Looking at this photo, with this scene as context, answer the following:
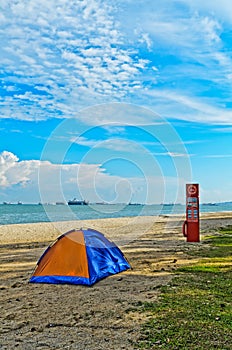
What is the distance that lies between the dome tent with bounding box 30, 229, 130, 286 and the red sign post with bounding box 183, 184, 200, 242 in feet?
26.0

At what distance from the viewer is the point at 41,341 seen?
5414 millimetres

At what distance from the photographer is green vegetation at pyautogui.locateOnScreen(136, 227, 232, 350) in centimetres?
527

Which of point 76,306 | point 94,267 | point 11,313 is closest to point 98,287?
point 94,267

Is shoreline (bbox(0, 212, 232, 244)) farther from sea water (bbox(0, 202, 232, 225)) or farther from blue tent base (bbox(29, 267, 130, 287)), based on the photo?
blue tent base (bbox(29, 267, 130, 287))

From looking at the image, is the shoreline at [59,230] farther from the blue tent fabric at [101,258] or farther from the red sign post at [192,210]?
the blue tent fabric at [101,258]

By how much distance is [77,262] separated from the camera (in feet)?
30.3

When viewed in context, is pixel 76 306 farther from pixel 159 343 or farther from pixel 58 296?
pixel 159 343

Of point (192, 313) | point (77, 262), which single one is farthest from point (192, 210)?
point (192, 313)

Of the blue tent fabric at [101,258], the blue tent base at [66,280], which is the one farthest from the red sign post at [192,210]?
the blue tent base at [66,280]

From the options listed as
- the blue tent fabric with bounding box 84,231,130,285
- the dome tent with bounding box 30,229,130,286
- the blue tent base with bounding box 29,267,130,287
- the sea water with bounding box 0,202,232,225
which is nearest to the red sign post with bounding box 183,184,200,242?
the sea water with bounding box 0,202,232,225

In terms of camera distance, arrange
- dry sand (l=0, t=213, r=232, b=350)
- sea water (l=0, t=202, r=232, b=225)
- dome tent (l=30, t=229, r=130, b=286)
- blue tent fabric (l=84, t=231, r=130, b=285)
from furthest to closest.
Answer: sea water (l=0, t=202, r=232, b=225) → blue tent fabric (l=84, t=231, r=130, b=285) → dome tent (l=30, t=229, r=130, b=286) → dry sand (l=0, t=213, r=232, b=350)

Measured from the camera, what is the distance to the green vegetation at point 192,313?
5.27 metres

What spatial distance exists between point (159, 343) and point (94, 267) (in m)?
4.23

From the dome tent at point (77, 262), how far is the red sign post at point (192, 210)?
26.0ft
